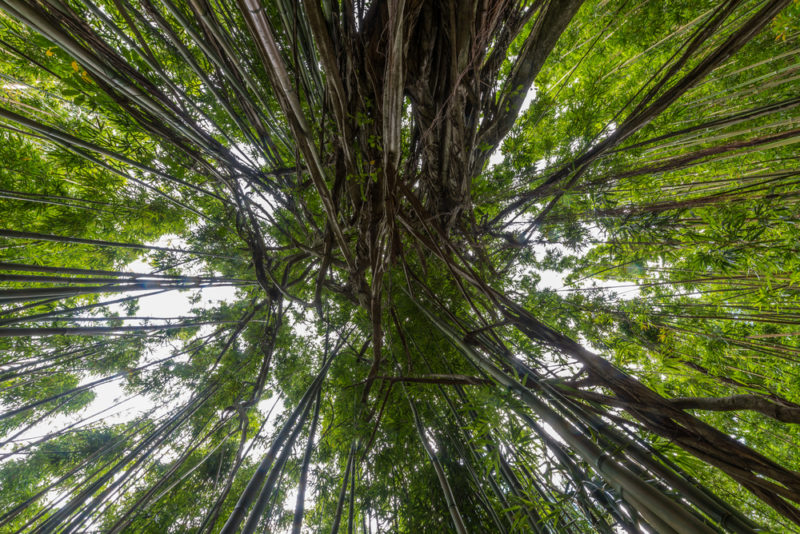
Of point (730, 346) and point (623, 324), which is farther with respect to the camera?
point (623, 324)

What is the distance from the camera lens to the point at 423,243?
45.4 inches

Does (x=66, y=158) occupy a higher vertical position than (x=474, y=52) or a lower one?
lower

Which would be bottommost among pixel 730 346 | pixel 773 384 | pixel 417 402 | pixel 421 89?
pixel 417 402

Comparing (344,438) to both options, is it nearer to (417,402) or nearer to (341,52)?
(417,402)

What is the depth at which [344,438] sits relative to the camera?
162 centimetres

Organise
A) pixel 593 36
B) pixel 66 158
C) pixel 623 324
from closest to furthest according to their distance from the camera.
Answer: pixel 66 158
pixel 593 36
pixel 623 324

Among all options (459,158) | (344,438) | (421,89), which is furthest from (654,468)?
(344,438)

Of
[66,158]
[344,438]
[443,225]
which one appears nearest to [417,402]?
[344,438]

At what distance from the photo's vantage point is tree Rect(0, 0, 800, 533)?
0.77 m

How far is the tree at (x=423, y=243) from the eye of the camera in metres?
0.77

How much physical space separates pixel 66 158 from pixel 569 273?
13.1 ft

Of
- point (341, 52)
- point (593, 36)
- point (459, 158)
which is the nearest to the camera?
point (341, 52)

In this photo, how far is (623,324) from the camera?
222 centimetres

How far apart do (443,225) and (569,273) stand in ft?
6.32
